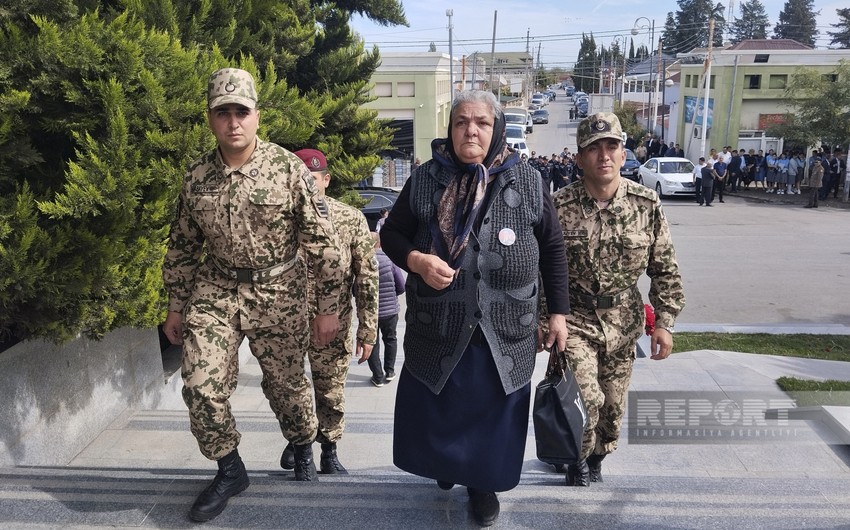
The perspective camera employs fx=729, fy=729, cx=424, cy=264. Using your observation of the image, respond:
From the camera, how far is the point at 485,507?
304 centimetres

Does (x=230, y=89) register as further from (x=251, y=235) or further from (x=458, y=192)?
(x=458, y=192)

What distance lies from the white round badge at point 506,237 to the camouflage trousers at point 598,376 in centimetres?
86

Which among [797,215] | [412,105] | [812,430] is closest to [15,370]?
[812,430]

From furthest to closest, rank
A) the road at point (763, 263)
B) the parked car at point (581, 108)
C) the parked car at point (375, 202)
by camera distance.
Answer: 1. the parked car at point (581, 108)
2. the parked car at point (375, 202)
3. the road at point (763, 263)

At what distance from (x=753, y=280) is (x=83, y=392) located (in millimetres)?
10780

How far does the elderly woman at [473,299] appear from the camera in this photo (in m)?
2.94

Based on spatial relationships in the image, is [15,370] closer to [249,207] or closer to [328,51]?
[249,207]

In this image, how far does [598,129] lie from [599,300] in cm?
83

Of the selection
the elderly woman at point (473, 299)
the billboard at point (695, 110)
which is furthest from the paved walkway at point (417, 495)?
the billboard at point (695, 110)

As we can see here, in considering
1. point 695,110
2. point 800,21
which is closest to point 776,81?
point 695,110

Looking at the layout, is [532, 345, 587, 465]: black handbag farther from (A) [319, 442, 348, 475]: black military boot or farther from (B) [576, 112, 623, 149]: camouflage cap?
(A) [319, 442, 348, 475]: black military boot

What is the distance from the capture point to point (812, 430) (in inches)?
215

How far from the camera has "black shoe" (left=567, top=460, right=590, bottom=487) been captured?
379cm

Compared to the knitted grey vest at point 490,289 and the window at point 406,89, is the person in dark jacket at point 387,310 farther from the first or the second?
the window at point 406,89
